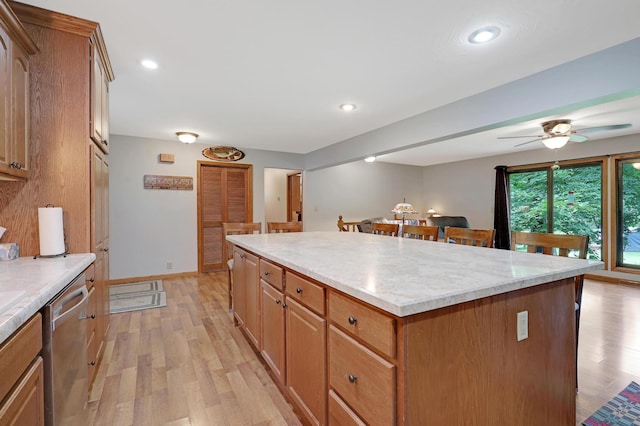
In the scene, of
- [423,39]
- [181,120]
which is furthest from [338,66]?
[181,120]

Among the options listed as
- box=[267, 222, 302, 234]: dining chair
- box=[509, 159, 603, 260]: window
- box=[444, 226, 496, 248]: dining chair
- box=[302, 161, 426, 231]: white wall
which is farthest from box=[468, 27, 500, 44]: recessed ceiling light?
box=[302, 161, 426, 231]: white wall

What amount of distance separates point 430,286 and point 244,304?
6.04 feet

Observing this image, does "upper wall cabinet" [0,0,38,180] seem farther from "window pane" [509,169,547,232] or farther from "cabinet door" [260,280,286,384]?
"window pane" [509,169,547,232]

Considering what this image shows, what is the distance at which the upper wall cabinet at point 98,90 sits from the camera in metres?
1.91

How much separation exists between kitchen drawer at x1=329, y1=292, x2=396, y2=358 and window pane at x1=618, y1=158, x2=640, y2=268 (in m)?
5.98

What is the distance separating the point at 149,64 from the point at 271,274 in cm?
195

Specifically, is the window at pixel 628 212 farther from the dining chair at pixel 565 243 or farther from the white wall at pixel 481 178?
the dining chair at pixel 565 243

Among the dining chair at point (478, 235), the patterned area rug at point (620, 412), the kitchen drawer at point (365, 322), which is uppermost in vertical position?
the dining chair at point (478, 235)

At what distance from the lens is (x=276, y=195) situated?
26.1 feet

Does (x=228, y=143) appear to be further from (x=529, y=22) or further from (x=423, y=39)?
(x=529, y=22)

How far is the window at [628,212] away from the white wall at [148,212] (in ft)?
22.7

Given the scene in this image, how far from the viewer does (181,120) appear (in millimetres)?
3828

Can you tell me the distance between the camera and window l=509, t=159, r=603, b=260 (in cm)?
511

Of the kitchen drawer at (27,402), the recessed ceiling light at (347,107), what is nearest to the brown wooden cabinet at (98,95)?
the kitchen drawer at (27,402)
